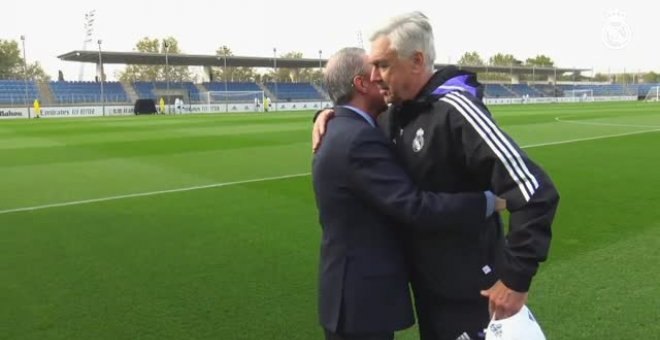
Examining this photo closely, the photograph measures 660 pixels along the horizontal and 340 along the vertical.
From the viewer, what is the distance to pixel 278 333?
14.0 ft

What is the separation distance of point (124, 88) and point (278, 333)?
62.9 m

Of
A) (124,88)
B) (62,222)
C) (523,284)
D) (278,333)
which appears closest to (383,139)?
(523,284)

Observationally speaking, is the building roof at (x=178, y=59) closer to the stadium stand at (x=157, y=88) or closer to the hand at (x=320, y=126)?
the stadium stand at (x=157, y=88)

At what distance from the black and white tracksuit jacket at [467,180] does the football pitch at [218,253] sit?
1987 mm

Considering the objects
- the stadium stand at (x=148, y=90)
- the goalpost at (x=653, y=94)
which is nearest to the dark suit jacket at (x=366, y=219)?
the stadium stand at (x=148, y=90)

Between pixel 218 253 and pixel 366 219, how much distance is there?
4.19m

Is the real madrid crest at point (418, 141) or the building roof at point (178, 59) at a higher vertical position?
the building roof at point (178, 59)

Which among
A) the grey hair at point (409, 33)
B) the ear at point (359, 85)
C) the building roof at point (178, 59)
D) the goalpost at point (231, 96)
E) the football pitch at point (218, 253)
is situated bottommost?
the football pitch at point (218, 253)

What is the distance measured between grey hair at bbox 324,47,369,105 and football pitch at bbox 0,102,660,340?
2318 mm

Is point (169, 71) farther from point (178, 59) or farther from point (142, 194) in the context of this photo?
point (142, 194)

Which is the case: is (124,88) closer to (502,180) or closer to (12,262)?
(12,262)

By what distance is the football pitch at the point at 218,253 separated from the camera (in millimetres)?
4480

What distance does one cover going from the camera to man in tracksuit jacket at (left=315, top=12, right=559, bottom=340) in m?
2.10

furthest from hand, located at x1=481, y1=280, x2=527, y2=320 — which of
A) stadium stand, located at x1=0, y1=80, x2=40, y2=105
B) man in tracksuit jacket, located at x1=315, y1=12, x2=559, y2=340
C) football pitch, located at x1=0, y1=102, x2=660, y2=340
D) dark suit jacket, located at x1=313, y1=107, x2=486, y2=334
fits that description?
stadium stand, located at x1=0, y1=80, x2=40, y2=105
